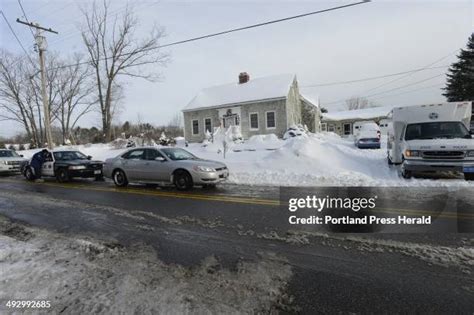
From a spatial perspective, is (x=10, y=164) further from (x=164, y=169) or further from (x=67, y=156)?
(x=164, y=169)

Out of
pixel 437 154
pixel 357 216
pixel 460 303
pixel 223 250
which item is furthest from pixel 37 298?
pixel 437 154

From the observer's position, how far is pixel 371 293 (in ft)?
11.2

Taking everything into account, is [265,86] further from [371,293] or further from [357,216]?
[371,293]

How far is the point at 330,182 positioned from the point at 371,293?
24.9ft

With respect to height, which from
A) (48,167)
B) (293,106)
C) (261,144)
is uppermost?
(293,106)

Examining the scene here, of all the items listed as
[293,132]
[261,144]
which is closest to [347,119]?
[293,132]

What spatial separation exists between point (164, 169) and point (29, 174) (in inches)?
363

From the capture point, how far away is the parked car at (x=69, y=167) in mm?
13961

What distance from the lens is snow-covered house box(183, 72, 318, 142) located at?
29.3 m

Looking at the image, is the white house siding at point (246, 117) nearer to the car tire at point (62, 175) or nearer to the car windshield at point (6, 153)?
the car windshield at point (6, 153)

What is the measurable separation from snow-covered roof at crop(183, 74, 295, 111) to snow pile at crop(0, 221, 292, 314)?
84.0ft

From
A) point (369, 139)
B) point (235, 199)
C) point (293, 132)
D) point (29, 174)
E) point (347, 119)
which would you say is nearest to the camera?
point (235, 199)

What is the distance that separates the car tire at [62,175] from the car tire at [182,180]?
6347mm

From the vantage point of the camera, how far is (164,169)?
10.8 meters
